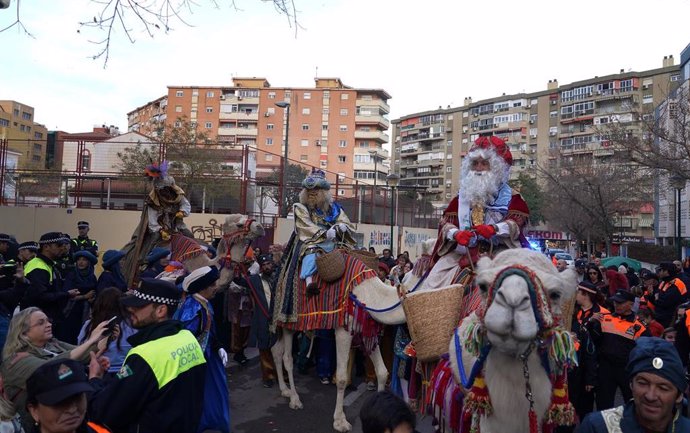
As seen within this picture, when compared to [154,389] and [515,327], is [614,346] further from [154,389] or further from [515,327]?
[154,389]

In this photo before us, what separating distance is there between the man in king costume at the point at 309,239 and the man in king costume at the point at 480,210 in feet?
5.69

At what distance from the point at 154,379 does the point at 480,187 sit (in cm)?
355

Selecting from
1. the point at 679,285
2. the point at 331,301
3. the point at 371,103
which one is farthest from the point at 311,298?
the point at 371,103

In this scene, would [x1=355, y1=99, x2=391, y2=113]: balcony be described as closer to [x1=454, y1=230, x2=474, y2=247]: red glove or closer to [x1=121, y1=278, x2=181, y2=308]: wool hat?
[x1=454, y1=230, x2=474, y2=247]: red glove

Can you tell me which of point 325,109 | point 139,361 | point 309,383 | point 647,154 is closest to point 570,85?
point 325,109

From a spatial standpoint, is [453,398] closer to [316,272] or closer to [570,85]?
[316,272]

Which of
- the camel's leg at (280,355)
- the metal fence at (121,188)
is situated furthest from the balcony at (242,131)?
the camel's leg at (280,355)

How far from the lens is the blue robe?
4.16m

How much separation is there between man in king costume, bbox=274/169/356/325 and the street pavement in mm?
1129

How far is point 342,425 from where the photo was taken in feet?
20.0

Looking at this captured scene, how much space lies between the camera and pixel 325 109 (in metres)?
77.4

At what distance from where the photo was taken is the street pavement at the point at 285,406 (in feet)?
20.4

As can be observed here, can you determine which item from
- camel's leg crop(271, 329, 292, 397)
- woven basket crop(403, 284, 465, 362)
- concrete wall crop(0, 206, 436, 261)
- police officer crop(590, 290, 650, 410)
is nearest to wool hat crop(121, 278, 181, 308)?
woven basket crop(403, 284, 465, 362)

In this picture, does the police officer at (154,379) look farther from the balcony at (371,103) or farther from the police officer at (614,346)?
the balcony at (371,103)
